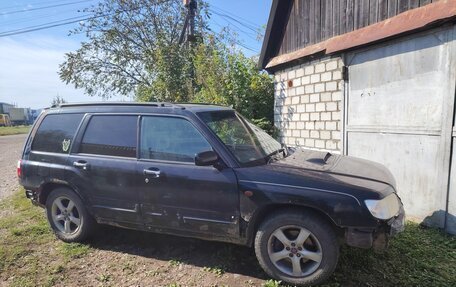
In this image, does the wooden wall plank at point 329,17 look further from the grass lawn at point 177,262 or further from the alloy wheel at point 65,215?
the alloy wheel at point 65,215

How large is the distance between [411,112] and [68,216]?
5.23 meters

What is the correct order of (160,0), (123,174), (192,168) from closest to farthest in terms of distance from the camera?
(192,168) → (123,174) → (160,0)

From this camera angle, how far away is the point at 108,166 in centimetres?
382

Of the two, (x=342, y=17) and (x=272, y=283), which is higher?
(x=342, y=17)

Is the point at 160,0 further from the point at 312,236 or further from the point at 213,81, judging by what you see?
the point at 312,236

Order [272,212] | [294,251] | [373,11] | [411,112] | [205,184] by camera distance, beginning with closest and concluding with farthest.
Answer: [294,251], [272,212], [205,184], [411,112], [373,11]

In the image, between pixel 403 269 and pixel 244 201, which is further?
pixel 403 269

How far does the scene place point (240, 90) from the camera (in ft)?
30.8

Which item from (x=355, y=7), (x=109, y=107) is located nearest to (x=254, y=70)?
(x=355, y=7)

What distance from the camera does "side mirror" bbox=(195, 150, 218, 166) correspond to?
10.6ft

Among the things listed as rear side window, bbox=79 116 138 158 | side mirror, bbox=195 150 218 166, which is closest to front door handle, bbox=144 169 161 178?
rear side window, bbox=79 116 138 158

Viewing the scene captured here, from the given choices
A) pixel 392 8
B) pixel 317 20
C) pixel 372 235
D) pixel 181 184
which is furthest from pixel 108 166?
pixel 317 20

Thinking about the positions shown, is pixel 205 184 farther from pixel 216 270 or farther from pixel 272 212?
pixel 216 270

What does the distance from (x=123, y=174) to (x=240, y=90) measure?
6.19 m
